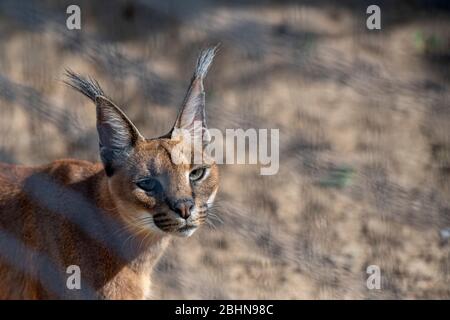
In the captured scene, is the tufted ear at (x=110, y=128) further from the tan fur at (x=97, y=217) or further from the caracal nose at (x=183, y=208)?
the caracal nose at (x=183, y=208)

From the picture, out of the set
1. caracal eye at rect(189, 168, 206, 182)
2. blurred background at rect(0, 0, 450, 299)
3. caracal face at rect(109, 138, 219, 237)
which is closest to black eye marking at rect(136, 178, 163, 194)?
caracal face at rect(109, 138, 219, 237)

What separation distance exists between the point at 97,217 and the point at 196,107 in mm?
462

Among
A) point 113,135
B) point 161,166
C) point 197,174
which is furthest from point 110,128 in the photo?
point 197,174

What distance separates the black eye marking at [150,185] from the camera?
290 centimetres

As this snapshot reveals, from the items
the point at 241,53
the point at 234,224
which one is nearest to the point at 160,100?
the point at 241,53

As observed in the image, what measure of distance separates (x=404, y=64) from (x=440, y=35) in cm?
29

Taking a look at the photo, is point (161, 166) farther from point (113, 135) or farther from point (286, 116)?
point (286, 116)

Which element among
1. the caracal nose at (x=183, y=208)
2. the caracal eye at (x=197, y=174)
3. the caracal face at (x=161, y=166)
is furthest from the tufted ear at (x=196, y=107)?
the caracal nose at (x=183, y=208)

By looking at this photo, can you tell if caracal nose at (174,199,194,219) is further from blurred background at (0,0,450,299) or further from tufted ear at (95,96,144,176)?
blurred background at (0,0,450,299)

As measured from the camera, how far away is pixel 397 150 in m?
4.34

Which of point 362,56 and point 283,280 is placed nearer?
point 283,280

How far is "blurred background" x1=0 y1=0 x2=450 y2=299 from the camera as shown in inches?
153
